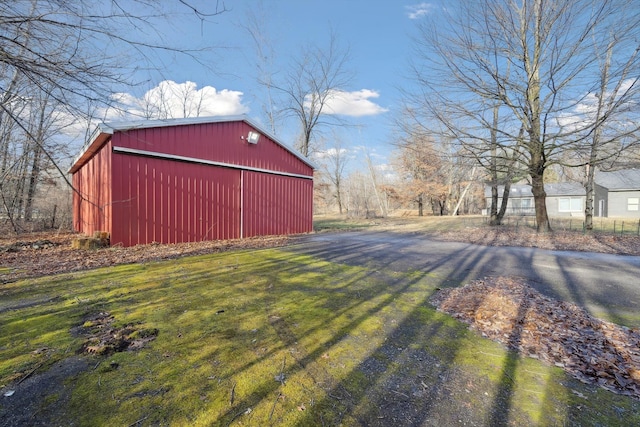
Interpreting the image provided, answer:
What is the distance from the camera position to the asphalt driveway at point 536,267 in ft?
13.1

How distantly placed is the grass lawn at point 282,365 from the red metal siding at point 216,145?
210 inches

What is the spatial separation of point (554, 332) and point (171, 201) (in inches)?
365

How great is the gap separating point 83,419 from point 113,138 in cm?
802

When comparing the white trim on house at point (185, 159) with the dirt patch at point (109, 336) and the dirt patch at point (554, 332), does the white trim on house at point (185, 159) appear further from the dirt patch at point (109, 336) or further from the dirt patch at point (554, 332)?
the dirt patch at point (554, 332)

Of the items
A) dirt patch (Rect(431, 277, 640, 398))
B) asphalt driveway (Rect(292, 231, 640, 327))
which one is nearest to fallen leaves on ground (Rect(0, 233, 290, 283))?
asphalt driveway (Rect(292, 231, 640, 327))

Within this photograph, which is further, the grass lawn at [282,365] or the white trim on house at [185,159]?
the white trim on house at [185,159]

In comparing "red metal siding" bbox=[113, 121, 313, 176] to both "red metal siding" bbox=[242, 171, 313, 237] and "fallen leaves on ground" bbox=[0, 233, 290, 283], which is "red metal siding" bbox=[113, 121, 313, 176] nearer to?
"red metal siding" bbox=[242, 171, 313, 237]

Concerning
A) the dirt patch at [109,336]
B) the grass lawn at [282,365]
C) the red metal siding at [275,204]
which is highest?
the red metal siding at [275,204]

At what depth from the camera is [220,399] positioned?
5.86 ft

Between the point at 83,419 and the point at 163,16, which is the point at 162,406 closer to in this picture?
the point at 83,419

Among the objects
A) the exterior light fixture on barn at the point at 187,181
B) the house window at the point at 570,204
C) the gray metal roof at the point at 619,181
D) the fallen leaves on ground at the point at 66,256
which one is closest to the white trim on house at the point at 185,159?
the exterior light fixture on barn at the point at 187,181

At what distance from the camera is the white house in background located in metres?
24.5

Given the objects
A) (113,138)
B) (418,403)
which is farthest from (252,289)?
(113,138)

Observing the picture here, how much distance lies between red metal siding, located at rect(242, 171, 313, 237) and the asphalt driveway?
3.72 metres
